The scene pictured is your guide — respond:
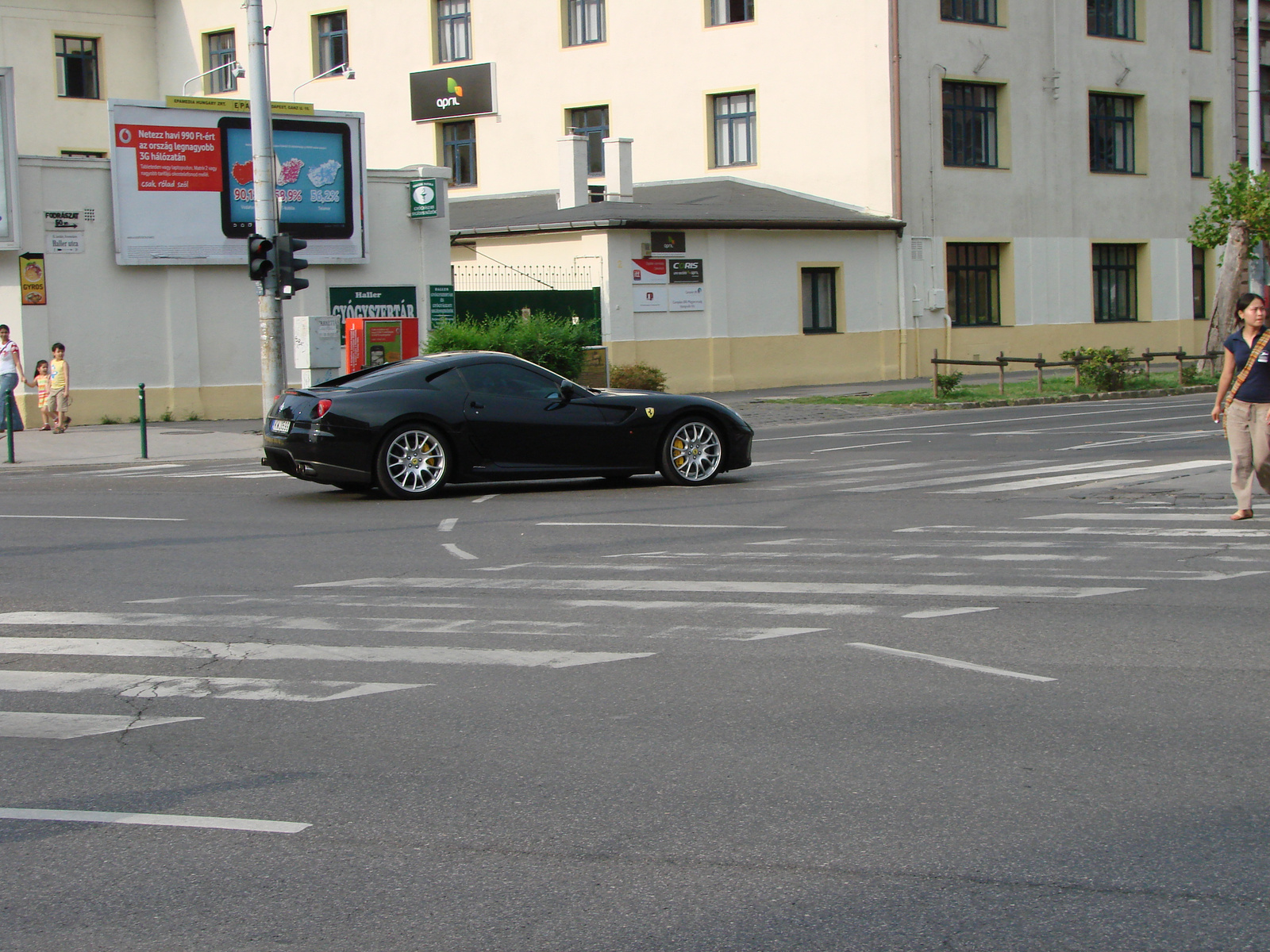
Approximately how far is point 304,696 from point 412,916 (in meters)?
2.65

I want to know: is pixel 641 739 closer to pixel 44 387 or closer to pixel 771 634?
pixel 771 634

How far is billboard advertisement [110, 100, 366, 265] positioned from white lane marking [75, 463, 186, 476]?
7.60 m

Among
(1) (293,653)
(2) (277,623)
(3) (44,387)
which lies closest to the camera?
(1) (293,653)

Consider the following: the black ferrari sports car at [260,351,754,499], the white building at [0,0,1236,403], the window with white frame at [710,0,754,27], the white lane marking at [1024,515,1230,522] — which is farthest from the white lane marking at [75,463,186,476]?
the window with white frame at [710,0,754,27]

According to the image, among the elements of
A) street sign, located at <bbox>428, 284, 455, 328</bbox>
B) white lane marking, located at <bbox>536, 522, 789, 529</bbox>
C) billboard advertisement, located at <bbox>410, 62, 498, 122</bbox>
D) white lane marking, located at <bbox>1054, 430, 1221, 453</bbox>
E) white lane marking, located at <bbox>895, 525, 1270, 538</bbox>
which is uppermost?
billboard advertisement, located at <bbox>410, 62, 498, 122</bbox>

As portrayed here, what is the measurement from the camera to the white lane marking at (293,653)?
7375 mm

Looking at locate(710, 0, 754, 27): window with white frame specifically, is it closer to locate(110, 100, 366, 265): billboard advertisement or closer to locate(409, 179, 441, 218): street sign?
locate(409, 179, 441, 218): street sign

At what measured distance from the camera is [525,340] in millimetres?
27078

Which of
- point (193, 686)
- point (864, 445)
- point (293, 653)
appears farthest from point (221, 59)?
point (193, 686)

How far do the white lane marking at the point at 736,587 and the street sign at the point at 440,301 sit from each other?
66.0 feet

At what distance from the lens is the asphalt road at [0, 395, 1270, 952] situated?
4.23m

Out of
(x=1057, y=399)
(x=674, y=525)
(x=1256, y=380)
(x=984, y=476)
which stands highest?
(x=1256, y=380)

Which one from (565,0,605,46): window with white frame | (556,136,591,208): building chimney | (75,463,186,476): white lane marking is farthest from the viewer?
(565,0,605,46): window with white frame

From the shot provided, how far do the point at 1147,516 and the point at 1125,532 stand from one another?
1030mm
